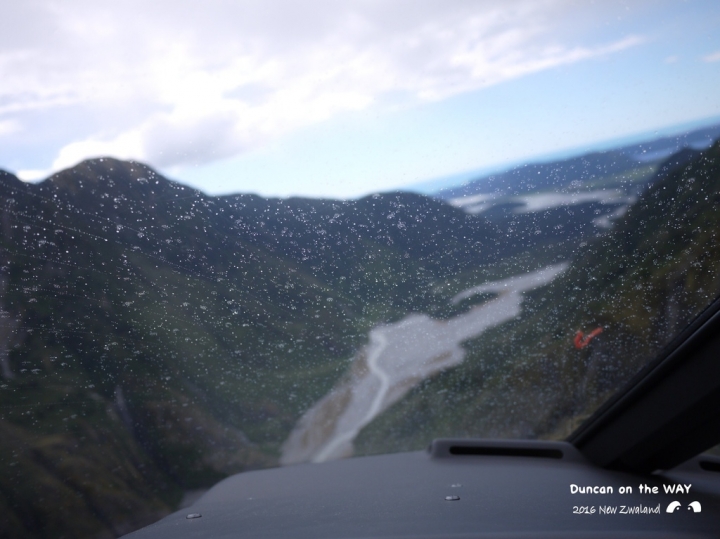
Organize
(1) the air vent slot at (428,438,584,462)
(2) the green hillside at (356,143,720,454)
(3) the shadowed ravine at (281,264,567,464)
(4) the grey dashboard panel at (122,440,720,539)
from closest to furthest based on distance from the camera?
1. (4) the grey dashboard panel at (122,440,720,539)
2. (2) the green hillside at (356,143,720,454)
3. (1) the air vent slot at (428,438,584,462)
4. (3) the shadowed ravine at (281,264,567,464)

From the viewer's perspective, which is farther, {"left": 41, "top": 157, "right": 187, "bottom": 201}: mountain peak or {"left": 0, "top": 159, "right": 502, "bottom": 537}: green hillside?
{"left": 0, "top": 159, "right": 502, "bottom": 537}: green hillside

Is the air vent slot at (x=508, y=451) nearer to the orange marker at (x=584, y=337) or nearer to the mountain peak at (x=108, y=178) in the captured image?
the orange marker at (x=584, y=337)

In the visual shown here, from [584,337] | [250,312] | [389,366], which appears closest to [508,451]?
[584,337]

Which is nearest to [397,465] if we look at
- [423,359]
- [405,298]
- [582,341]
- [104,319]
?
[423,359]

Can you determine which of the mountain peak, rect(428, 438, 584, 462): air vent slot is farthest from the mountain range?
rect(428, 438, 584, 462): air vent slot

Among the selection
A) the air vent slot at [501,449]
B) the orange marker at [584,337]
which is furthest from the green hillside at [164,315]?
the air vent slot at [501,449]

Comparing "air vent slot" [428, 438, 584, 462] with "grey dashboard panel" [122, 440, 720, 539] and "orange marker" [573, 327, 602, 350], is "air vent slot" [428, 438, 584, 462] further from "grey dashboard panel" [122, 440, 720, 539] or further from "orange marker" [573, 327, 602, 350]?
"orange marker" [573, 327, 602, 350]

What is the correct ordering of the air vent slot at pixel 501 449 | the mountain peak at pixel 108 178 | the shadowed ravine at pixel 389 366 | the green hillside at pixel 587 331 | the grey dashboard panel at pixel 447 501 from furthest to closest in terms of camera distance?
the shadowed ravine at pixel 389 366
the air vent slot at pixel 501 449
the green hillside at pixel 587 331
the mountain peak at pixel 108 178
the grey dashboard panel at pixel 447 501
